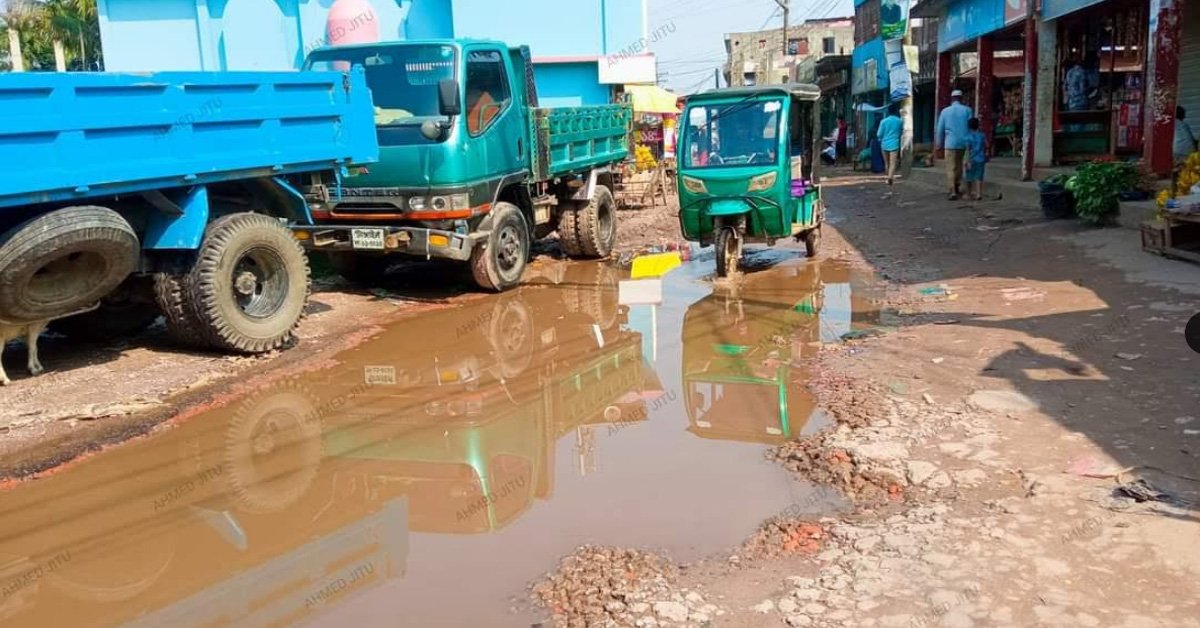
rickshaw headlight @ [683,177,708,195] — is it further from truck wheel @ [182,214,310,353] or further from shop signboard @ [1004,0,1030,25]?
shop signboard @ [1004,0,1030,25]

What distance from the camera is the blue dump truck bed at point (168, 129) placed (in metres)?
5.18

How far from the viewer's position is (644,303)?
9.04 m

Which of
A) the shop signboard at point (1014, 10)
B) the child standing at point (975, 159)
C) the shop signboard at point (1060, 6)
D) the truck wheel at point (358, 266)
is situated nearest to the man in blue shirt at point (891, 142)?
the shop signboard at point (1014, 10)

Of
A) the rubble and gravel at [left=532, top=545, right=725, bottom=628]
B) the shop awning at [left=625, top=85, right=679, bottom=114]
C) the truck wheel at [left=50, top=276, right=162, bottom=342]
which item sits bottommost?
the rubble and gravel at [left=532, top=545, right=725, bottom=628]

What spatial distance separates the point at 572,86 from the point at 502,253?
A: 12.9 meters

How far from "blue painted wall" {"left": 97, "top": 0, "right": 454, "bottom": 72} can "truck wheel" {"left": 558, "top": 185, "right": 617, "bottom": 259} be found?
1028 centimetres

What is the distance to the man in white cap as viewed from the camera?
1448 centimetres

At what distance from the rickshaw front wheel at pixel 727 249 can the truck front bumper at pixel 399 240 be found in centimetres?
272

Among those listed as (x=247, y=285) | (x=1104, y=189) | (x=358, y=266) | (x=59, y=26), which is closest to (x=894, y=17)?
(x=1104, y=189)

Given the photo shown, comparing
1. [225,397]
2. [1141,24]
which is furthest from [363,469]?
[1141,24]

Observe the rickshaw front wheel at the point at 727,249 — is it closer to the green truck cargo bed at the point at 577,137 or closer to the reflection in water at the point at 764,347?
the reflection in water at the point at 764,347

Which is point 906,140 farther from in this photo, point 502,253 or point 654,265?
point 502,253

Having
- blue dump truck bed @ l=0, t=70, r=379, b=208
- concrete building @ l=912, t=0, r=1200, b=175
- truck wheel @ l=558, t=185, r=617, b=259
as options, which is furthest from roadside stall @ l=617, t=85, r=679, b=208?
blue dump truck bed @ l=0, t=70, r=379, b=208

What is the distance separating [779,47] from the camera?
5059cm
